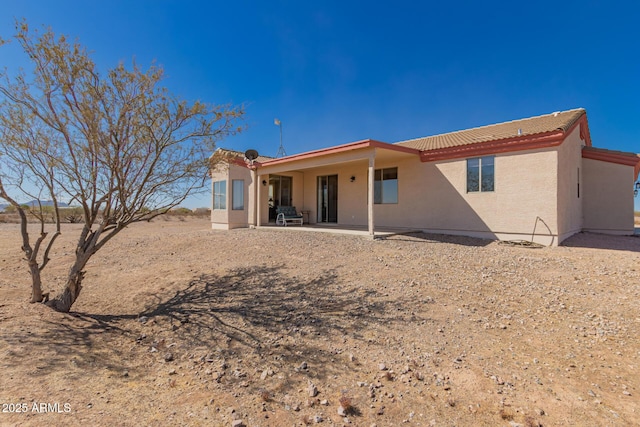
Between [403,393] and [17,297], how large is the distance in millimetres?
6765

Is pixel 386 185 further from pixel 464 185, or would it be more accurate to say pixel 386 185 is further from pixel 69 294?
pixel 69 294

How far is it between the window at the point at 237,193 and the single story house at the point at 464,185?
47 mm

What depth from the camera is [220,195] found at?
14680 millimetres

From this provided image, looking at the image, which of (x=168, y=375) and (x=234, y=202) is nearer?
(x=168, y=375)

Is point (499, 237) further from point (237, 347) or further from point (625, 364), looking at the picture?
point (237, 347)

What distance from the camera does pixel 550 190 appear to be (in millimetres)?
8664

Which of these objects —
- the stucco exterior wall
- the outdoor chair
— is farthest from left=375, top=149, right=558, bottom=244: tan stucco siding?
the stucco exterior wall

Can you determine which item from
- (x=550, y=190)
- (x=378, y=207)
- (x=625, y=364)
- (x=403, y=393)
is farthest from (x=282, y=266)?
(x=550, y=190)

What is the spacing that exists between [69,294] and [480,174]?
11012mm

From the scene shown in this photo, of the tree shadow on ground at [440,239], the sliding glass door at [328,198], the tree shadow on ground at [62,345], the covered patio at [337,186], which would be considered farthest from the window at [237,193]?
the tree shadow on ground at [62,345]

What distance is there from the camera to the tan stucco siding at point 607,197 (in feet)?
38.2

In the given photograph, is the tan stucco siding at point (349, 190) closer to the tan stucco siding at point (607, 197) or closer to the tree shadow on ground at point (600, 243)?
the tree shadow on ground at point (600, 243)

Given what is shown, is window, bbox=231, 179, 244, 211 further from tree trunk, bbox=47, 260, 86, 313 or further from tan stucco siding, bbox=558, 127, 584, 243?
tan stucco siding, bbox=558, 127, 584, 243

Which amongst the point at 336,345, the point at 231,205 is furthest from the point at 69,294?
the point at 231,205
